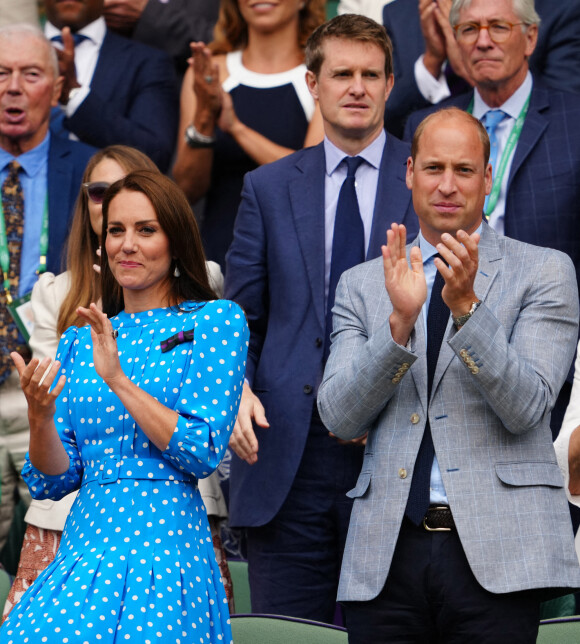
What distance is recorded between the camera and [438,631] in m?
3.06

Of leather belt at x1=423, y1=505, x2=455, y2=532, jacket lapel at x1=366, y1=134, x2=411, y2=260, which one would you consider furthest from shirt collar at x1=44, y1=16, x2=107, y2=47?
leather belt at x1=423, y1=505, x2=455, y2=532

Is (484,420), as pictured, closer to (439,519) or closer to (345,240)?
(439,519)

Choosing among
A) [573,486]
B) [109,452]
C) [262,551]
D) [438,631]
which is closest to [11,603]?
[262,551]

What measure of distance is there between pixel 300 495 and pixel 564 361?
1.16 m

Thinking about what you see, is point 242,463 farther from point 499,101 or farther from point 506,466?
point 499,101

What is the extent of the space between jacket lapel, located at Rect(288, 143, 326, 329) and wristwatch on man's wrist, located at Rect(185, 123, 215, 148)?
1041 millimetres

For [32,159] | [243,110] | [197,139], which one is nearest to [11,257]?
[32,159]

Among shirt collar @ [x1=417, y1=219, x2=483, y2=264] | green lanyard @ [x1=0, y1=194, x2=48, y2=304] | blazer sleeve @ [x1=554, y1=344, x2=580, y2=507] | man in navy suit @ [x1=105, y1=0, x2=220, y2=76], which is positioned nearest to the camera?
shirt collar @ [x1=417, y1=219, x2=483, y2=264]

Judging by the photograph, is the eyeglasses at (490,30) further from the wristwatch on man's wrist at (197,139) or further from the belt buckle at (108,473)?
the belt buckle at (108,473)

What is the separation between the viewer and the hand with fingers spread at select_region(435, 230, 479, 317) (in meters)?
2.95

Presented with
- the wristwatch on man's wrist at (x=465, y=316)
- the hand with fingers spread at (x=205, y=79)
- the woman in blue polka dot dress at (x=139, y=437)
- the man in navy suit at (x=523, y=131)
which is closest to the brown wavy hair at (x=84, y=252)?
the hand with fingers spread at (x=205, y=79)

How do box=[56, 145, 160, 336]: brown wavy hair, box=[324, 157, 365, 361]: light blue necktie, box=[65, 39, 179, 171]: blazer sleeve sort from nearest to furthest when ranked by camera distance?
box=[324, 157, 365, 361]: light blue necktie
box=[56, 145, 160, 336]: brown wavy hair
box=[65, 39, 179, 171]: blazer sleeve

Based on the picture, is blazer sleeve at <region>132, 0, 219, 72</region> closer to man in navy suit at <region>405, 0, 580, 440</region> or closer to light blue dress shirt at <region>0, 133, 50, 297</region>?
light blue dress shirt at <region>0, 133, 50, 297</region>

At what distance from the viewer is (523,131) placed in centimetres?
457
